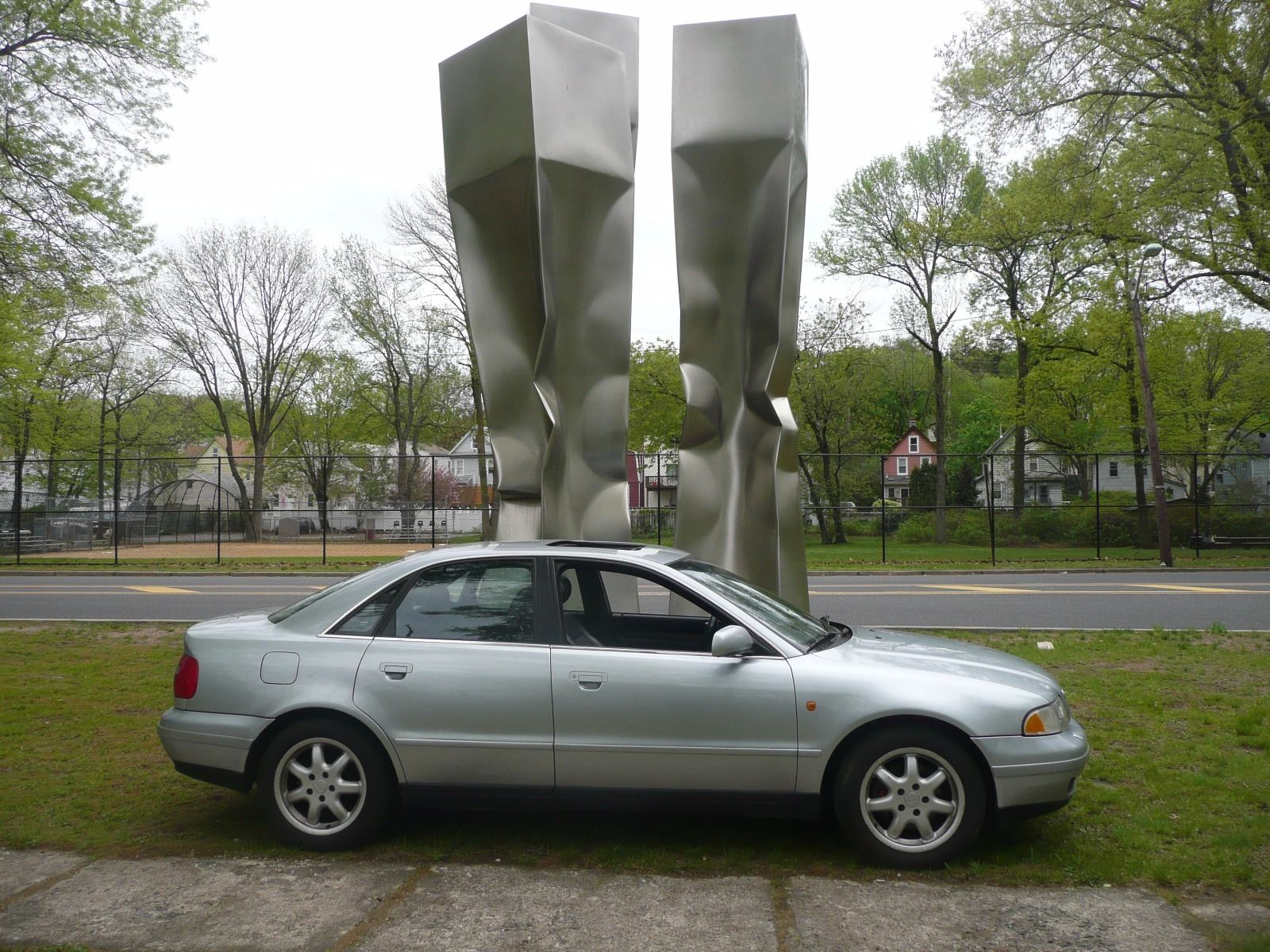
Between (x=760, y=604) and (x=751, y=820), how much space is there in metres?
1.13

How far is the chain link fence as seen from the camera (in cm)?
2925

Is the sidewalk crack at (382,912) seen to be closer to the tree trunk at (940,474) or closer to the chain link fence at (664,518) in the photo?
the chain link fence at (664,518)

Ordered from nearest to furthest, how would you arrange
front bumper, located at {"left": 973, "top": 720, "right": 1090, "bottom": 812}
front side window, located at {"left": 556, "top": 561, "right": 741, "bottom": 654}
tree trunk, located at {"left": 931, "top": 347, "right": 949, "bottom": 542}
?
front bumper, located at {"left": 973, "top": 720, "right": 1090, "bottom": 812} < front side window, located at {"left": 556, "top": 561, "right": 741, "bottom": 654} < tree trunk, located at {"left": 931, "top": 347, "right": 949, "bottom": 542}

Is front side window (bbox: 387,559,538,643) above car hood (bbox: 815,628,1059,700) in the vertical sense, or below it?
above

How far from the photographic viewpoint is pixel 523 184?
9.45 meters

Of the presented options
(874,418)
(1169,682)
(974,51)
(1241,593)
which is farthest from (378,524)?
(1169,682)

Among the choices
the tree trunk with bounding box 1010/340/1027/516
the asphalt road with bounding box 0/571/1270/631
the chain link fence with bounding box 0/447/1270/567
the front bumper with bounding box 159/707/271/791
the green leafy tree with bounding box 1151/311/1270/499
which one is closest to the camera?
Result: the front bumper with bounding box 159/707/271/791

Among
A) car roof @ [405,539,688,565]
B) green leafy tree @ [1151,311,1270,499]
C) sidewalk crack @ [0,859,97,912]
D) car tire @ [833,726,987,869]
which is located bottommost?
sidewalk crack @ [0,859,97,912]

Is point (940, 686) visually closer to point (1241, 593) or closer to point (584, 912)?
point (584, 912)

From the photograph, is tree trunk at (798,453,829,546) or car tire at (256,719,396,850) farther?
tree trunk at (798,453,829,546)

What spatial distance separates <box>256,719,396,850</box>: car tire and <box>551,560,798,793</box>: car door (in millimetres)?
903

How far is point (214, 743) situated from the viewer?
478cm

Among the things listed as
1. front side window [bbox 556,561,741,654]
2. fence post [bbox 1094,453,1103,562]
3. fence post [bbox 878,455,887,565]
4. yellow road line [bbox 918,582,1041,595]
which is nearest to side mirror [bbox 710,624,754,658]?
front side window [bbox 556,561,741,654]

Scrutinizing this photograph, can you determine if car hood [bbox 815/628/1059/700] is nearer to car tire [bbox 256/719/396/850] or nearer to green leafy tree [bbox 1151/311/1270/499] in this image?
car tire [bbox 256/719/396/850]
